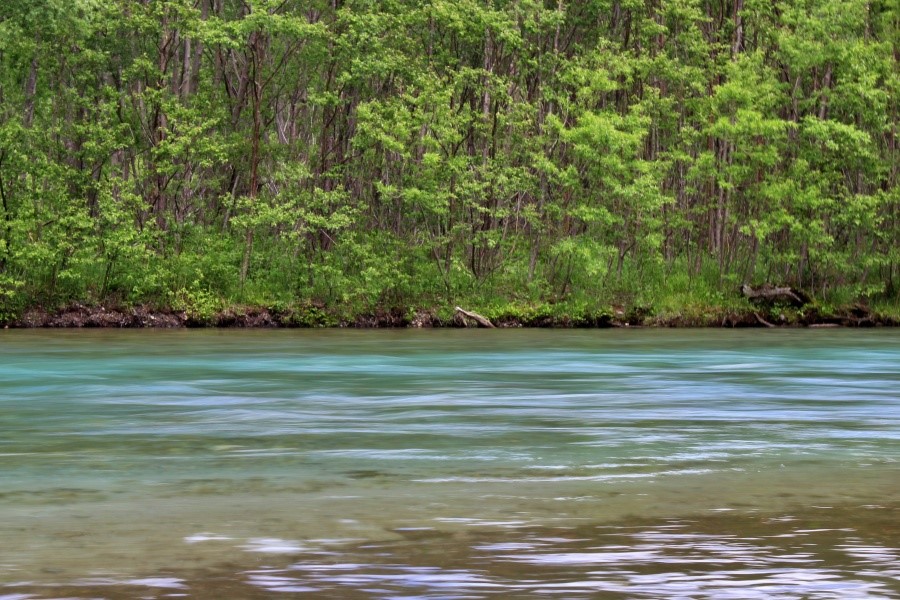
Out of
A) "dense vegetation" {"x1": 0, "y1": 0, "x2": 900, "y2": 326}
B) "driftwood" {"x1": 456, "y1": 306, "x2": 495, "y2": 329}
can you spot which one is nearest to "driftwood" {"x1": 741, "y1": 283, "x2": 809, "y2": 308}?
"dense vegetation" {"x1": 0, "y1": 0, "x2": 900, "y2": 326}

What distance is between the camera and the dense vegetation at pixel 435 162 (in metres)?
41.0

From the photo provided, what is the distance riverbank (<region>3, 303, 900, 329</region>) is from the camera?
3919cm

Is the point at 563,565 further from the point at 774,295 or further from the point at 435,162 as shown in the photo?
the point at 774,295

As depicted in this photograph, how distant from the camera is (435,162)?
138ft

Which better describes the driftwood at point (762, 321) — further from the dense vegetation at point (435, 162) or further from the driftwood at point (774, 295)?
the dense vegetation at point (435, 162)

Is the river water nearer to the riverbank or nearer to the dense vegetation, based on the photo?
the riverbank

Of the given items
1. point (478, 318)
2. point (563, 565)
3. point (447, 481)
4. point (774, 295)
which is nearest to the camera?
point (563, 565)

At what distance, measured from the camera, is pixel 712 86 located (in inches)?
1850

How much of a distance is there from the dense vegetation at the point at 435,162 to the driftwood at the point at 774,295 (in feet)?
2.38

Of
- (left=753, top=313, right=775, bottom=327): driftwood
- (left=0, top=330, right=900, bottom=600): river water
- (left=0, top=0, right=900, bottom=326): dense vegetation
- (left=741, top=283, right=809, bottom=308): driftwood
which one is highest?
(left=0, top=0, right=900, bottom=326): dense vegetation

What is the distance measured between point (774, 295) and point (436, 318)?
1007cm


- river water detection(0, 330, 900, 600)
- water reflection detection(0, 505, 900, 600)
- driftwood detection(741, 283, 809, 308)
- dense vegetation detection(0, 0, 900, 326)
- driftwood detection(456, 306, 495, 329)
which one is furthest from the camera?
driftwood detection(741, 283, 809, 308)

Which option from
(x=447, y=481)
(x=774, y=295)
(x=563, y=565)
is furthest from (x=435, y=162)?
(x=563, y=565)

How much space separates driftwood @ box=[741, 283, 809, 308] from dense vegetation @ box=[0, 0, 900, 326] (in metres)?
0.73
